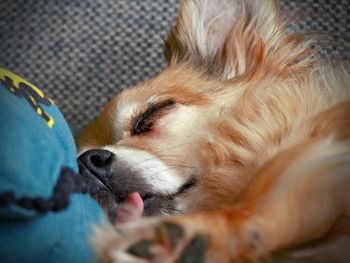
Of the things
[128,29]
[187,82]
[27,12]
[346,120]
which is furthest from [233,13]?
[27,12]

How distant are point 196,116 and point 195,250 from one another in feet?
1.72

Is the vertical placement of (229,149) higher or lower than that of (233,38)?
lower

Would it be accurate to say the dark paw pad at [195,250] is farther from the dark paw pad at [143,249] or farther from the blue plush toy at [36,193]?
the blue plush toy at [36,193]

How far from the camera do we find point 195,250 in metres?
0.59

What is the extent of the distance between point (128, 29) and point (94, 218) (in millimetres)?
926

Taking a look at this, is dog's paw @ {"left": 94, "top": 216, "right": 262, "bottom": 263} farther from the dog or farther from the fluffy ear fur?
the fluffy ear fur

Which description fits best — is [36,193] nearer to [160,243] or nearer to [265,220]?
[160,243]

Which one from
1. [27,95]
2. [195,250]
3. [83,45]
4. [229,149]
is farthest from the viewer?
[83,45]

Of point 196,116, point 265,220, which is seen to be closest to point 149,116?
point 196,116

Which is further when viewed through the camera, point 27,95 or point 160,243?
point 27,95

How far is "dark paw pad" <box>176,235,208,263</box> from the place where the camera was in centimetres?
58

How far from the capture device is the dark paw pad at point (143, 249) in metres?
0.59

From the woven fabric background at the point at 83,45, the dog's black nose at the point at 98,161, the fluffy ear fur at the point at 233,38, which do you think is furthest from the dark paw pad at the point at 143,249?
the woven fabric background at the point at 83,45

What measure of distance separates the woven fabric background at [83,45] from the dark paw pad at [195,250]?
0.98 meters
